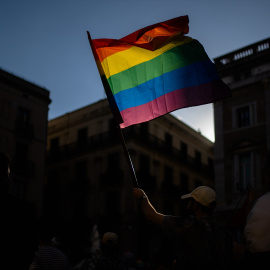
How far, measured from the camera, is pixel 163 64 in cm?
675

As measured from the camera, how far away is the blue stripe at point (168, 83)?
6.42m

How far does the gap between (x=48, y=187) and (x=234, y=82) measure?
20120mm

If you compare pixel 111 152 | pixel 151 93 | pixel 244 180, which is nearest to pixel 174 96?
pixel 151 93

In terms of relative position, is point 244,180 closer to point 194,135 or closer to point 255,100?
point 255,100

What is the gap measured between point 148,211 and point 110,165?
103 ft

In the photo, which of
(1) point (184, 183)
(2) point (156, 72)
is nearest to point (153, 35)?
(2) point (156, 72)

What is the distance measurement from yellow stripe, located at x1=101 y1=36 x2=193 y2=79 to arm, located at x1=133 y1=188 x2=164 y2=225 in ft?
8.51

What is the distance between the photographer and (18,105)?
31.4 meters

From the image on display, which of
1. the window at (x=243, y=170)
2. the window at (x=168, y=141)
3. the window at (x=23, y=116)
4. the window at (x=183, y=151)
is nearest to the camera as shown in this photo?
the window at (x=243, y=170)

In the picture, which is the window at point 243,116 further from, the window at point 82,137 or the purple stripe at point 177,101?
the purple stripe at point 177,101

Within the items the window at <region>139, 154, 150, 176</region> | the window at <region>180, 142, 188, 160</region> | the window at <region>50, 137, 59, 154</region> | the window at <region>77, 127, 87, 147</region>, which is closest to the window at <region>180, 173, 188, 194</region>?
the window at <region>180, 142, 188, 160</region>

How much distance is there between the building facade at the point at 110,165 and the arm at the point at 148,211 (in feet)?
93.6

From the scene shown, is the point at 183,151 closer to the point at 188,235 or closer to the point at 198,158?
the point at 198,158

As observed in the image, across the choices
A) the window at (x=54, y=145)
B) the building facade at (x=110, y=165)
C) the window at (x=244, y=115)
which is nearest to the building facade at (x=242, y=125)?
the window at (x=244, y=115)
